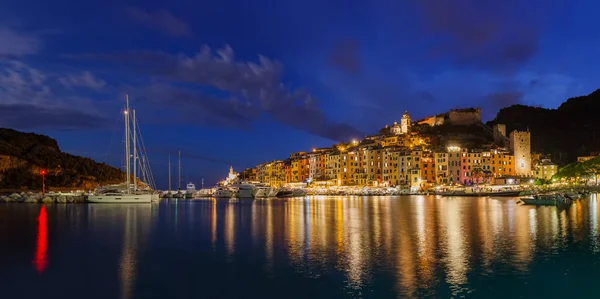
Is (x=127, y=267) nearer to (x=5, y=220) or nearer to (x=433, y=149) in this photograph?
(x=5, y=220)

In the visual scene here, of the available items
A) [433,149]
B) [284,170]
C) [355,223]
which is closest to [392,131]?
[433,149]

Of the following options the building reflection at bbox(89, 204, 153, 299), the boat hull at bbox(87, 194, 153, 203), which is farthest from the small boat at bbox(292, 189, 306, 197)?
the building reflection at bbox(89, 204, 153, 299)

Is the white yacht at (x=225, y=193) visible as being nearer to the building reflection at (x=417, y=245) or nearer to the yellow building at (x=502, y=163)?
the yellow building at (x=502, y=163)

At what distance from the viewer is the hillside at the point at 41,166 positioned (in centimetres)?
8656

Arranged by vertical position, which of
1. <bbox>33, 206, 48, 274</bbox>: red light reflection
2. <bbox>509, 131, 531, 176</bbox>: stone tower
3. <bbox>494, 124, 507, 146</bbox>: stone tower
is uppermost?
<bbox>494, 124, 507, 146</bbox>: stone tower

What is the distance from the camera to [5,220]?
38531 mm

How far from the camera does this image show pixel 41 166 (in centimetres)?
8988

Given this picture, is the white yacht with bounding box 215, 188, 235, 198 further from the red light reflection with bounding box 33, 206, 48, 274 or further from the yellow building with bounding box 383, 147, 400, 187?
the red light reflection with bounding box 33, 206, 48, 274

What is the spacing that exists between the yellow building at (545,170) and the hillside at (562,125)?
18662mm

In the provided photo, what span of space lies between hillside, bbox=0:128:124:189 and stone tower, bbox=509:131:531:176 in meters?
91.0

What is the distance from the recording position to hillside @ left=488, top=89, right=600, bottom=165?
138125 mm

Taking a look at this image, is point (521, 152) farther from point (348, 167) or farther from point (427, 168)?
point (348, 167)

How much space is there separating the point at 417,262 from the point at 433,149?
105800 mm

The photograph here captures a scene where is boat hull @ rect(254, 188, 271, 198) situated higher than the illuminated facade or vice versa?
the illuminated facade
